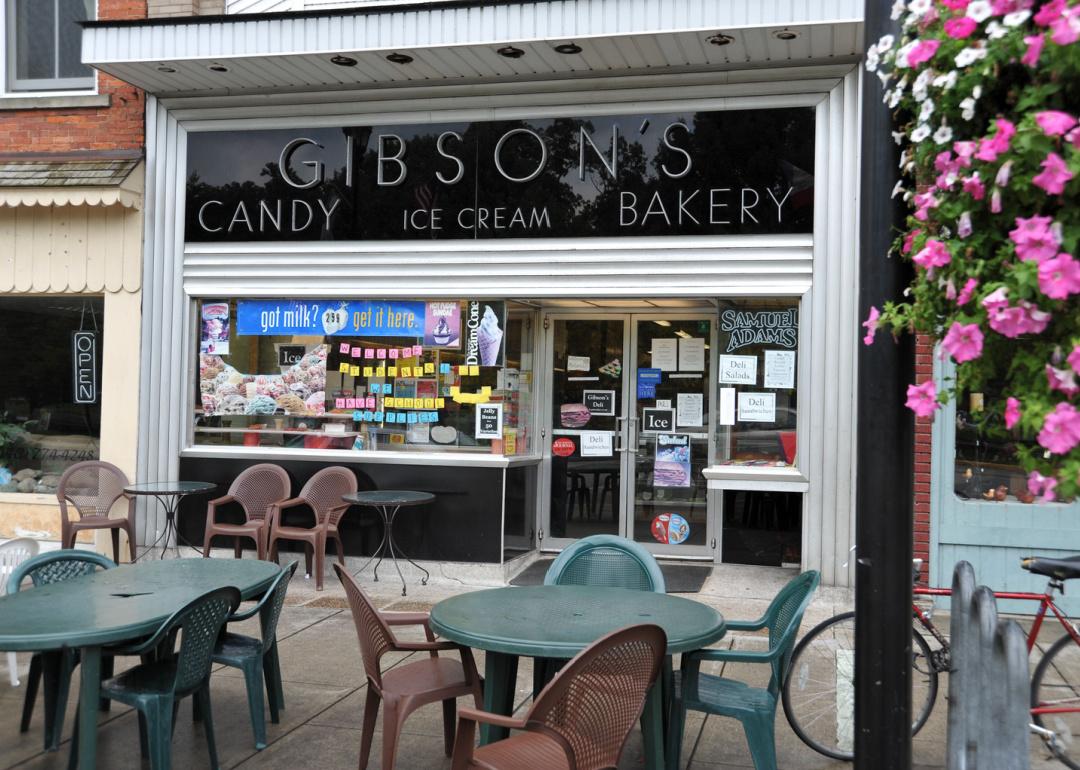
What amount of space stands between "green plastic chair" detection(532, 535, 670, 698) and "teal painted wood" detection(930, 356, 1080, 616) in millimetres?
3216

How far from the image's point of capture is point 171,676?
14.8 ft

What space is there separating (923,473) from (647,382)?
2.73m

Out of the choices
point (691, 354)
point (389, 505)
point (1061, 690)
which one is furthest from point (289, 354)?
point (1061, 690)

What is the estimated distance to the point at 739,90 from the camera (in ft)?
27.6

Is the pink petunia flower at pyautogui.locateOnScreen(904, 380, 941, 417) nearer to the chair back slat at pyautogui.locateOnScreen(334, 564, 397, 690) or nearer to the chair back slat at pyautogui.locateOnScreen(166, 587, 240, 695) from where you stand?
the chair back slat at pyautogui.locateOnScreen(334, 564, 397, 690)

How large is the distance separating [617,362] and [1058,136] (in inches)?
295

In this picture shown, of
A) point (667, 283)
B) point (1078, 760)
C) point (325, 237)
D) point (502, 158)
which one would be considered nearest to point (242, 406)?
point (325, 237)

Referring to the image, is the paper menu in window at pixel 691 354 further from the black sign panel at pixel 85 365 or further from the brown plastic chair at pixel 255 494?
the black sign panel at pixel 85 365

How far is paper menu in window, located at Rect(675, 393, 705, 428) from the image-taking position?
9.37 metres

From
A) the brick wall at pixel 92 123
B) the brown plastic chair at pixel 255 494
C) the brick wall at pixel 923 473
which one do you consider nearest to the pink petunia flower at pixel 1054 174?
the brick wall at pixel 923 473

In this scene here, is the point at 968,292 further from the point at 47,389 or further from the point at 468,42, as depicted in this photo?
the point at 47,389

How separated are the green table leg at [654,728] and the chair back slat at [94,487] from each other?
6.77 m

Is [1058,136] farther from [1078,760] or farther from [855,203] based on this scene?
[855,203]

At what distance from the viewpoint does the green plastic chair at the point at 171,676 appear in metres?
4.29
